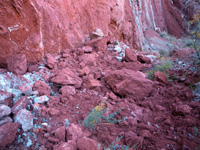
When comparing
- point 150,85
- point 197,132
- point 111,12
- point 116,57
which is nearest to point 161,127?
point 197,132

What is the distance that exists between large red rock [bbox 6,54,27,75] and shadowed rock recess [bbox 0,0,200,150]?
0.05 ft

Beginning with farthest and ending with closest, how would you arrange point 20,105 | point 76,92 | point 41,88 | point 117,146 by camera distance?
point 76,92 → point 41,88 → point 20,105 → point 117,146

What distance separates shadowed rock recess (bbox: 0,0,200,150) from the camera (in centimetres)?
165

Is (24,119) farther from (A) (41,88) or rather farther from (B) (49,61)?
(B) (49,61)

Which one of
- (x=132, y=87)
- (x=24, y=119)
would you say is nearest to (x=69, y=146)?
(x=24, y=119)

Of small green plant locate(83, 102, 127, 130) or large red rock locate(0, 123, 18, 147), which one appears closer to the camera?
large red rock locate(0, 123, 18, 147)

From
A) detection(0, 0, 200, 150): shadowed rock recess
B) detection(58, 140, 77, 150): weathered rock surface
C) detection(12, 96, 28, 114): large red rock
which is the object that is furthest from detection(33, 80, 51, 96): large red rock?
detection(58, 140, 77, 150): weathered rock surface

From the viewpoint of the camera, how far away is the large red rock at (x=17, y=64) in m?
2.51

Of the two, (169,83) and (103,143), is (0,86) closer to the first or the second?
(103,143)

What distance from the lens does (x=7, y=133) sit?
1474 millimetres

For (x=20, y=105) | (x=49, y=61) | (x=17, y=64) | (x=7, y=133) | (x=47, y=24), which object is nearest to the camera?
(x=7, y=133)

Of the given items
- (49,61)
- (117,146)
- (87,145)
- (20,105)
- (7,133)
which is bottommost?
(117,146)

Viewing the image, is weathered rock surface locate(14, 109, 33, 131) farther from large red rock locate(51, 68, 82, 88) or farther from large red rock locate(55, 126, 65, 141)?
large red rock locate(51, 68, 82, 88)

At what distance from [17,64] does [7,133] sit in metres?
1.41
